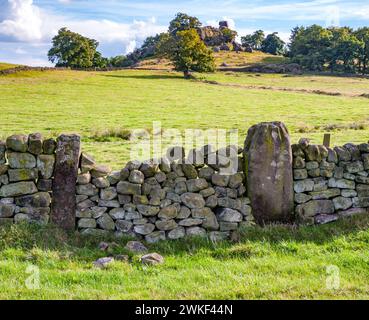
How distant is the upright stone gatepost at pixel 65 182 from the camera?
971cm

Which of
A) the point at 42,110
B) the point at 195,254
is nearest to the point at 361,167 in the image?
the point at 195,254

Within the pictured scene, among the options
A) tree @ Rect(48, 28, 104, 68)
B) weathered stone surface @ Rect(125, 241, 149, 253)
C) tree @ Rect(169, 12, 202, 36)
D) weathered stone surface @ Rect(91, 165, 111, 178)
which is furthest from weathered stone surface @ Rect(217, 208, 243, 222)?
tree @ Rect(169, 12, 202, 36)

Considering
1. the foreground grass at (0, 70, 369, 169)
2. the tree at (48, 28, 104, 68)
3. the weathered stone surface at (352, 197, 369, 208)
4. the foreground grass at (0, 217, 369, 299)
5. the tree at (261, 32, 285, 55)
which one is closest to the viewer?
the foreground grass at (0, 217, 369, 299)

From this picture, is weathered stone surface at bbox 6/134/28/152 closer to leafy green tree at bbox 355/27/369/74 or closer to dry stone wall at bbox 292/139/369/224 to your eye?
dry stone wall at bbox 292/139/369/224

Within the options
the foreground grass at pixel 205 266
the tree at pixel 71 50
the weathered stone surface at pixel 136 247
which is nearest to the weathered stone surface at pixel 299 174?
the foreground grass at pixel 205 266

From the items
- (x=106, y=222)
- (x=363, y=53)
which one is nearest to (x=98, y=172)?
(x=106, y=222)

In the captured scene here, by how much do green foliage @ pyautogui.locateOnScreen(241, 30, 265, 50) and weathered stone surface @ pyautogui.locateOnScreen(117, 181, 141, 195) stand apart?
16154 cm

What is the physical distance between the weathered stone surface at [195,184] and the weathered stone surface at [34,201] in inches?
116

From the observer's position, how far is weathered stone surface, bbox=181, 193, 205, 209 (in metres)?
9.94

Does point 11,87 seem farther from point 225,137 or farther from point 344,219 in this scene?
point 344,219

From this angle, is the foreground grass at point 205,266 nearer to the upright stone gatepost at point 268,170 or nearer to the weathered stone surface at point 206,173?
the upright stone gatepost at point 268,170

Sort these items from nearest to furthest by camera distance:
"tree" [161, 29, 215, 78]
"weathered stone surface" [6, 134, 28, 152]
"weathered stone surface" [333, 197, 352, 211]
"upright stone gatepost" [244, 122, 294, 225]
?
"weathered stone surface" [6, 134, 28, 152] < "upright stone gatepost" [244, 122, 294, 225] < "weathered stone surface" [333, 197, 352, 211] < "tree" [161, 29, 215, 78]

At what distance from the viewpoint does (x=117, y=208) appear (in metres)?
9.84

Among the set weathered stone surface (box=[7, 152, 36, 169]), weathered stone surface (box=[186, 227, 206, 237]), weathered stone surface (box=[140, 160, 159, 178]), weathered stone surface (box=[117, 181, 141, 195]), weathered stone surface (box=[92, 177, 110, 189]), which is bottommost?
weathered stone surface (box=[186, 227, 206, 237])
